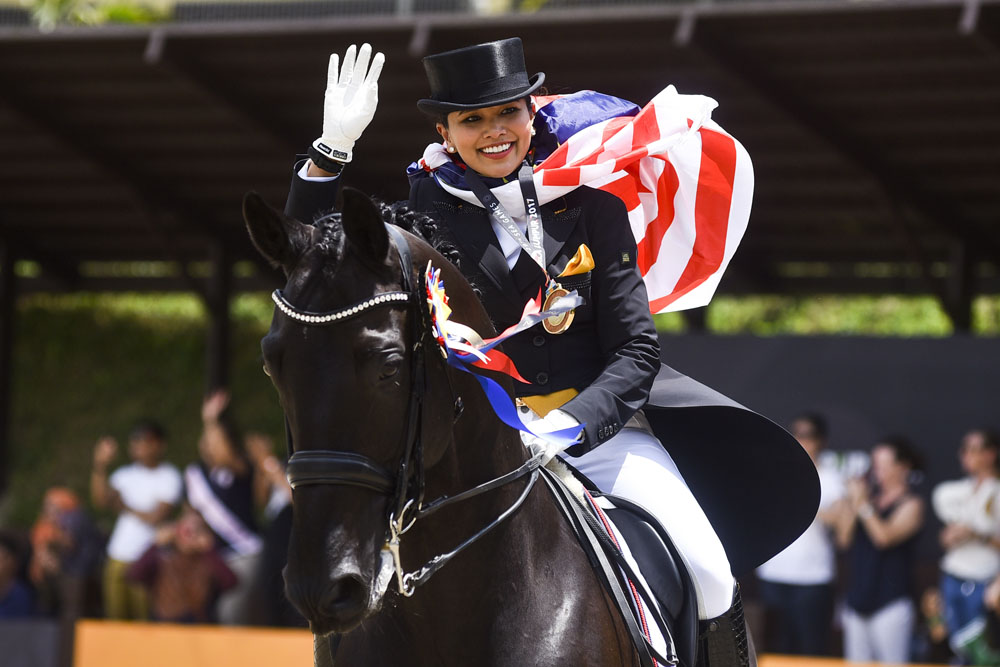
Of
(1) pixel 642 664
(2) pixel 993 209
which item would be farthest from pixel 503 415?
(2) pixel 993 209

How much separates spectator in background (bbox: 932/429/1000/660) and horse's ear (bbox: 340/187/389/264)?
6.34 meters

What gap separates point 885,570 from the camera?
8.31 meters

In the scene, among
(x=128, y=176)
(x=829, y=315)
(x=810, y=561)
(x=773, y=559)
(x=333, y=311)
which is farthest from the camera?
(x=829, y=315)

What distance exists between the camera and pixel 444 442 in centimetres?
278

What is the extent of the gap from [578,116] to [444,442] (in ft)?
4.13

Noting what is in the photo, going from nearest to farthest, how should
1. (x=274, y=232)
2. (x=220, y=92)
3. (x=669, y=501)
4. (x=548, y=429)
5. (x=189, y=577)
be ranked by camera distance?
(x=274, y=232), (x=548, y=429), (x=669, y=501), (x=189, y=577), (x=220, y=92)

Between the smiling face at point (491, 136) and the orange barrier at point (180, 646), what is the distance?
220 inches

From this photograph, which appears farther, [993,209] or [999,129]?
[993,209]

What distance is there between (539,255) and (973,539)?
5783 mm

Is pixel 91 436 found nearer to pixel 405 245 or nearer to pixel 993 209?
pixel 993 209

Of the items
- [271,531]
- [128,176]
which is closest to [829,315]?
[128,176]

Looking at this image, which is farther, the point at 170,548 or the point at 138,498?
the point at 138,498

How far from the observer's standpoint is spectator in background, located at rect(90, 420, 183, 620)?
10.2m

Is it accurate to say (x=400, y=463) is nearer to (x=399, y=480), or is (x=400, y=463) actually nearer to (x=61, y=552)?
(x=399, y=480)
